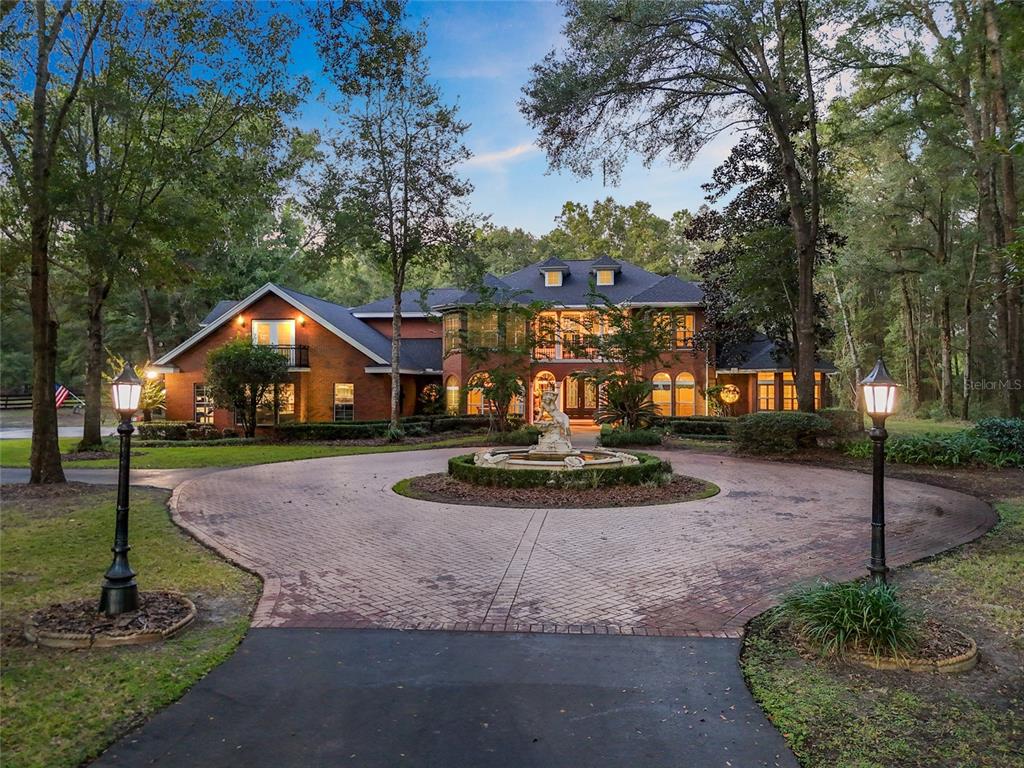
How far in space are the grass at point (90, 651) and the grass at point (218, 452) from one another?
7447 mm

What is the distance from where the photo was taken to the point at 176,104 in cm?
1385

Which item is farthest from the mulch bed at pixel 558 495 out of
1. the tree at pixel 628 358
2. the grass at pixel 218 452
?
the tree at pixel 628 358

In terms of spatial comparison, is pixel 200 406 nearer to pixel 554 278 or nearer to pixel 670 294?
pixel 554 278

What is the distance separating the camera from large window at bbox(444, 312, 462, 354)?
2766 centimetres

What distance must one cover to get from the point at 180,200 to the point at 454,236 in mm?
11668

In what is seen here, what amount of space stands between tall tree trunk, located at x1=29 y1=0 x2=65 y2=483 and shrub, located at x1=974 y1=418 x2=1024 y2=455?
20.7m

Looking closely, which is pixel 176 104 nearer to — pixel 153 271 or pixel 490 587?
pixel 153 271

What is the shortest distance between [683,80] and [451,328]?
14.6m

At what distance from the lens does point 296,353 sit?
26.5m

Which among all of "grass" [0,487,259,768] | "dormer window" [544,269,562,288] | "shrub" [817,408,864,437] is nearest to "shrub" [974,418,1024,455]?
"shrub" [817,408,864,437]

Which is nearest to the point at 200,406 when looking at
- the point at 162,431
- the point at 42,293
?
the point at 162,431

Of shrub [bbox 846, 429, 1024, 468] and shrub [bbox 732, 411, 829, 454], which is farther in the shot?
shrub [bbox 732, 411, 829, 454]

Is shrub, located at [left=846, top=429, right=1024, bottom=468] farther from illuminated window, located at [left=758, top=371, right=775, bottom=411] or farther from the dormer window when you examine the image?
the dormer window

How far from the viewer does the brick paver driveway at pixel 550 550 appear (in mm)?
5547
